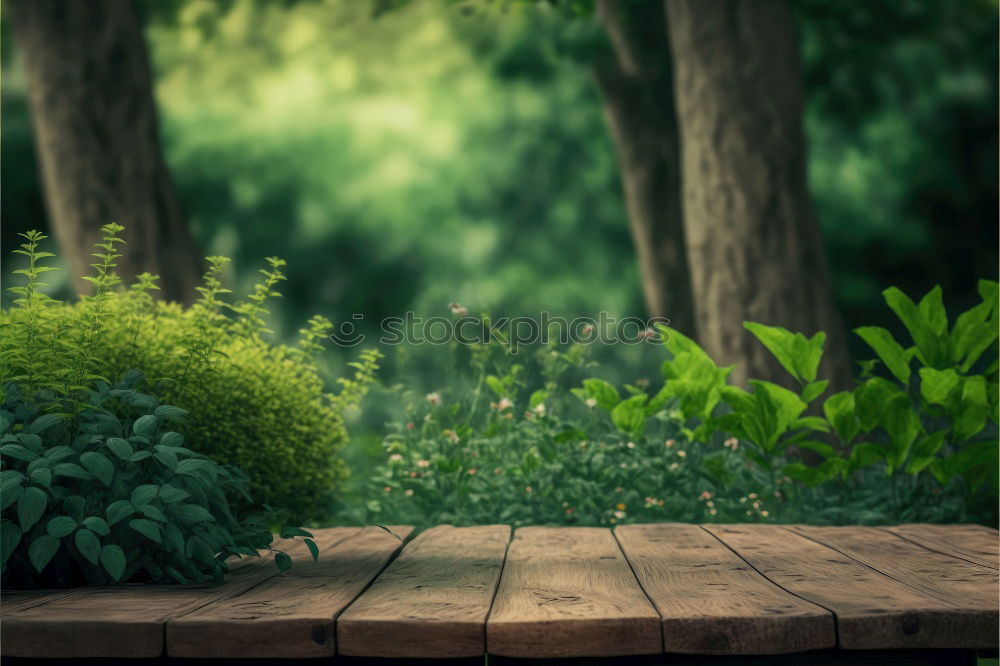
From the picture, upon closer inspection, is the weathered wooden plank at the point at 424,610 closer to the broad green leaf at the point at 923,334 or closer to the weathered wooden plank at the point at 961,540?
the weathered wooden plank at the point at 961,540

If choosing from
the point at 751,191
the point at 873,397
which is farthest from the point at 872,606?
the point at 751,191

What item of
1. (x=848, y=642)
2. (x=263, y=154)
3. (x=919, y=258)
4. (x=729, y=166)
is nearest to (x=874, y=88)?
(x=919, y=258)

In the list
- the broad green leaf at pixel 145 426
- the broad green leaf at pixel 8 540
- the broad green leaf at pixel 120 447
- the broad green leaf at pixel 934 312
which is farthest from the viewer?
the broad green leaf at pixel 934 312

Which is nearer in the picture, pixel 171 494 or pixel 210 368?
pixel 171 494

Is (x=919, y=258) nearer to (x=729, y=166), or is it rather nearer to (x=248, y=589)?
(x=729, y=166)

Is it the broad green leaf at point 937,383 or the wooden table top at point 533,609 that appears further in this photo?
the broad green leaf at point 937,383

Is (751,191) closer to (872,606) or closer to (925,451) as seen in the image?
(925,451)

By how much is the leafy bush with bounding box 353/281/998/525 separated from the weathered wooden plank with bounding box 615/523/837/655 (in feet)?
6.24

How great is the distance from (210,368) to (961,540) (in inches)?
110

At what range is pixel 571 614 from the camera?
226cm

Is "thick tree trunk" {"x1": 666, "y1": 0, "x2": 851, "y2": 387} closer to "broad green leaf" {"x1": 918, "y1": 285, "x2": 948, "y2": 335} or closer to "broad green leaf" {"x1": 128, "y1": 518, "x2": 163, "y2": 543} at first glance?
"broad green leaf" {"x1": 918, "y1": 285, "x2": 948, "y2": 335}

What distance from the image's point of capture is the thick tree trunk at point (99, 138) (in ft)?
21.8

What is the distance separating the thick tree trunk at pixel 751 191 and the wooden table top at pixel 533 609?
9.84 ft

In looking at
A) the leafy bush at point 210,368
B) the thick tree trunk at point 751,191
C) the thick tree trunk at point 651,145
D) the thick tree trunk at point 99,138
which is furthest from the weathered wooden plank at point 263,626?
the thick tree trunk at point 651,145
